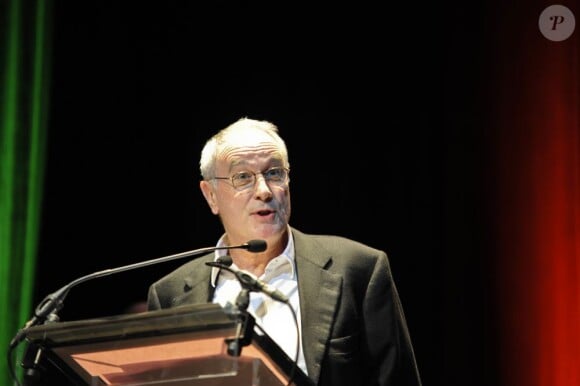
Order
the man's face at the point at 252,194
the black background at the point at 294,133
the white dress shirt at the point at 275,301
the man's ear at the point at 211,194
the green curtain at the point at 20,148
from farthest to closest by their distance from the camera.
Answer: the green curtain at the point at 20,148 < the black background at the point at 294,133 < the man's ear at the point at 211,194 < the man's face at the point at 252,194 < the white dress shirt at the point at 275,301

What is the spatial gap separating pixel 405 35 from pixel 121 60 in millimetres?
1494

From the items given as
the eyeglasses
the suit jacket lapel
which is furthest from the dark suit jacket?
the eyeglasses

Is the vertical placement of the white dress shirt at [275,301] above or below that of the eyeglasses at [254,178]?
below

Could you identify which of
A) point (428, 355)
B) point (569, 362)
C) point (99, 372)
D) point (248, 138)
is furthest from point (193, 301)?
point (569, 362)

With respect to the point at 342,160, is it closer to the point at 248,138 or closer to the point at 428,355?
the point at 428,355

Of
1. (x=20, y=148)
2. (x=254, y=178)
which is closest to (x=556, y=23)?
(x=254, y=178)

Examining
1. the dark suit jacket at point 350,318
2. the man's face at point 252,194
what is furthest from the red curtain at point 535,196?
the man's face at point 252,194

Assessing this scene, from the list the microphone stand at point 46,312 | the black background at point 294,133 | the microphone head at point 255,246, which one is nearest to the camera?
the microphone stand at point 46,312

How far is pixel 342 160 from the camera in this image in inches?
181

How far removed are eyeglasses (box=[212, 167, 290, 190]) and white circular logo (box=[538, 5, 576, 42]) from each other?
5.77 feet

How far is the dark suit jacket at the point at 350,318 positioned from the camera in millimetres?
2840

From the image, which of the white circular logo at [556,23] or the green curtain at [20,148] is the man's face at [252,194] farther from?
the white circular logo at [556,23]

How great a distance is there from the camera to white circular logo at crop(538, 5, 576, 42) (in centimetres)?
421

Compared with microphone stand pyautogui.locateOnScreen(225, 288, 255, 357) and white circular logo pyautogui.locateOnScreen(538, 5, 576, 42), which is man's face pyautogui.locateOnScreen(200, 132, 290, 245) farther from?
white circular logo pyautogui.locateOnScreen(538, 5, 576, 42)
